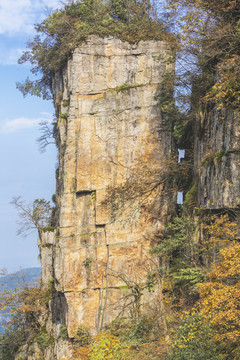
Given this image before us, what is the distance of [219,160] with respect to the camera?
1902cm

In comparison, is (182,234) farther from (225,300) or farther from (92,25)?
(92,25)

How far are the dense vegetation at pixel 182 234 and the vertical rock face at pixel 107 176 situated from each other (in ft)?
2.41

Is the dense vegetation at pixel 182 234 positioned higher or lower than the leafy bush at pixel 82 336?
higher

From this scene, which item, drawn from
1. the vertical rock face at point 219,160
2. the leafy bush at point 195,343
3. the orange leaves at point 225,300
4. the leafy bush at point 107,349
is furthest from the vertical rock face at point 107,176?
the orange leaves at point 225,300

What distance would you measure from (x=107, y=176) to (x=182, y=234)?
6.10 metres

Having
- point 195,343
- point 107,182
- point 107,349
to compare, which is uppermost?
point 107,182

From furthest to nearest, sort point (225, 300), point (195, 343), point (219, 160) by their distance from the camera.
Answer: point (219, 160) < point (195, 343) < point (225, 300)

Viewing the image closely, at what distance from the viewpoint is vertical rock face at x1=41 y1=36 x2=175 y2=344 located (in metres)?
24.5

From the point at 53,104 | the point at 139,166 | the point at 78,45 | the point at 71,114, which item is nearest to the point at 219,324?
the point at 139,166

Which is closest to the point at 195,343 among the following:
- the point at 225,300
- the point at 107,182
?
the point at 225,300

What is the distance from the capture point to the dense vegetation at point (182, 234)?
14906 mm

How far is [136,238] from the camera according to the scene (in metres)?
25.0

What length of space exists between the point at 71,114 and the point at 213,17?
1050cm

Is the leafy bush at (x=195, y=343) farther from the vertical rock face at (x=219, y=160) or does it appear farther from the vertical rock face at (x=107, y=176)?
the vertical rock face at (x=107, y=176)
